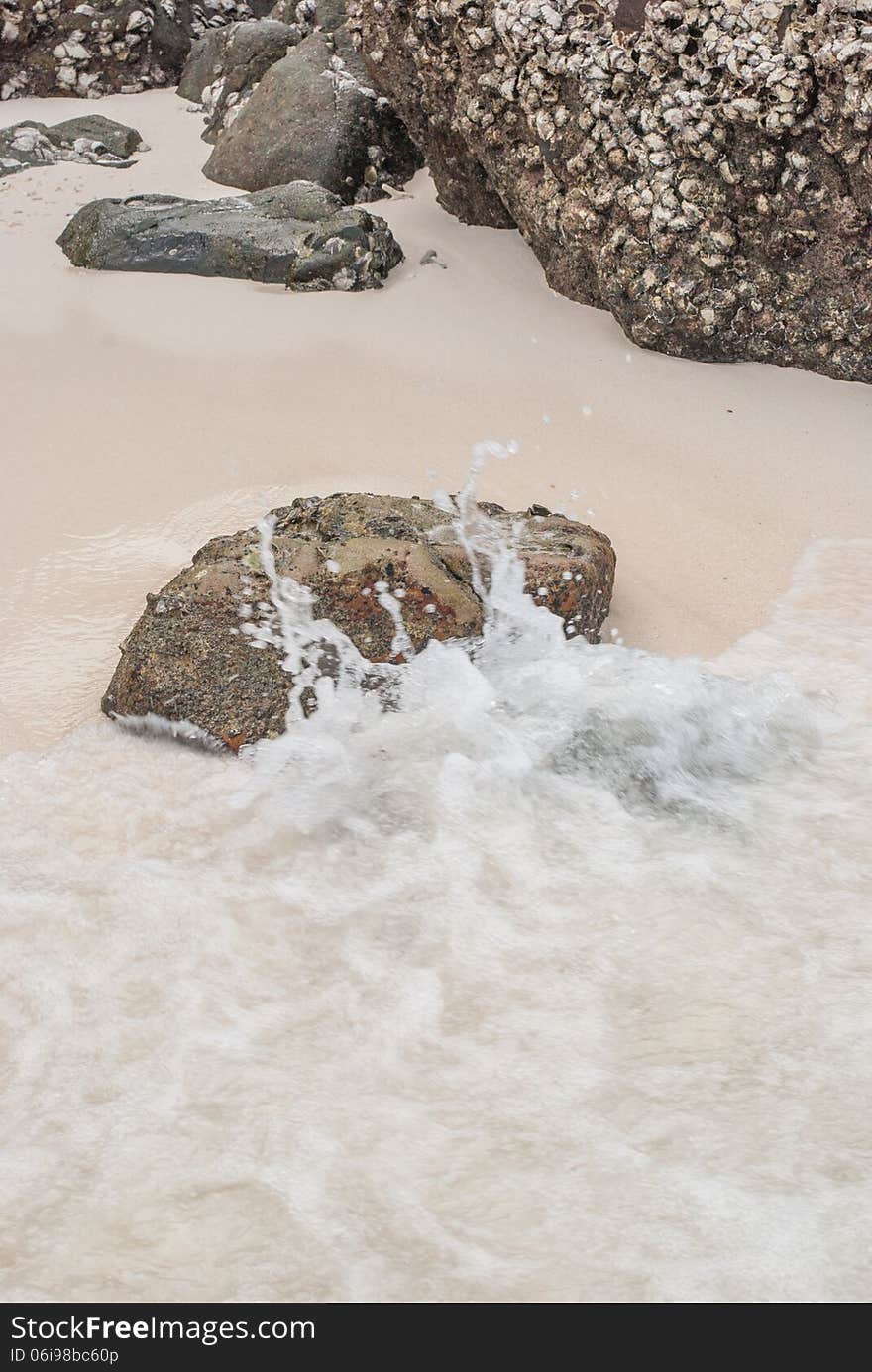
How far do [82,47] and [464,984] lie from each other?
696cm

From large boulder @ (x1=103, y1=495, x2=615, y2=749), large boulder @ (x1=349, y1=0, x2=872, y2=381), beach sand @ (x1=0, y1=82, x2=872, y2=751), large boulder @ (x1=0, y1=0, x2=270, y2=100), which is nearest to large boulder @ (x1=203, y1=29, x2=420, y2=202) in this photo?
beach sand @ (x1=0, y1=82, x2=872, y2=751)

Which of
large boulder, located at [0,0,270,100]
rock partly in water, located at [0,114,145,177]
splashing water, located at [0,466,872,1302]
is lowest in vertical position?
splashing water, located at [0,466,872,1302]

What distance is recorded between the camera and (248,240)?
4.59 meters

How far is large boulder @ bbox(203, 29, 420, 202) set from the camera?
17.4 ft

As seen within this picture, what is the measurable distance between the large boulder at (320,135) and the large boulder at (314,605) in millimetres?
3144

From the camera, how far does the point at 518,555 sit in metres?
2.77

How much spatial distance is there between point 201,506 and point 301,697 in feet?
3.38

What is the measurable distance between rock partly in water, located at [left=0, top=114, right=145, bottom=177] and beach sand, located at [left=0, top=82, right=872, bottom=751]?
1.35 m

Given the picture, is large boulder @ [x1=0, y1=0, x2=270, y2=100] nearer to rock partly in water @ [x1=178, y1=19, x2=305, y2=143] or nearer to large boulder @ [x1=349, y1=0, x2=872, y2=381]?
rock partly in water @ [x1=178, y1=19, x2=305, y2=143]

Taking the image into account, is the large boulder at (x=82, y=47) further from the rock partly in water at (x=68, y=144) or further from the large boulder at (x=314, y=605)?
the large boulder at (x=314, y=605)

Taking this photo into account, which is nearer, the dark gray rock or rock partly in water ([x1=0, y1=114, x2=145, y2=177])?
rock partly in water ([x1=0, y1=114, x2=145, y2=177])

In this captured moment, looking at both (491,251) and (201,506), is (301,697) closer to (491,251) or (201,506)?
(201,506)

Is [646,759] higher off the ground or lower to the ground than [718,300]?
lower
